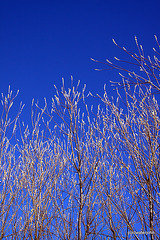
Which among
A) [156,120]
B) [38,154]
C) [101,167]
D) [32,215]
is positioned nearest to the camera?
[156,120]

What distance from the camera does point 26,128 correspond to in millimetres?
3641

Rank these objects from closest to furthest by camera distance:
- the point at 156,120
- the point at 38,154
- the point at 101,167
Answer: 1. the point at 156,120
2. the point at 101,167
3. the point at 38,154

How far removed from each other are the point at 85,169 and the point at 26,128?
1131 millimetres

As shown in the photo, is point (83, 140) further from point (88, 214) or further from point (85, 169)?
point (88, 214)

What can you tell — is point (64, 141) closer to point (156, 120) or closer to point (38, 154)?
point (38, 154)

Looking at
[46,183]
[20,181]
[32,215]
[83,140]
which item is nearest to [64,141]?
[83,140]

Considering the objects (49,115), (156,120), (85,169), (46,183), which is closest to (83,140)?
(85,169)

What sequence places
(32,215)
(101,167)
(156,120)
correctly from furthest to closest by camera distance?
(32,215)
(101,167)
(156,120)

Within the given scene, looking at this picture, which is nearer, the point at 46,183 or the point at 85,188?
the point at 85,188

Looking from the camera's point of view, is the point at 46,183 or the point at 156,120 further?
the point at 46,183

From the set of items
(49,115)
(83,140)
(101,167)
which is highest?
(49,115)

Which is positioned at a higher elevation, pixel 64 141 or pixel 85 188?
pixel 64 141

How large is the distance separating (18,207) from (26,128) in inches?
44.6

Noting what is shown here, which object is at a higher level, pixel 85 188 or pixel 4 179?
pixel 4 179
